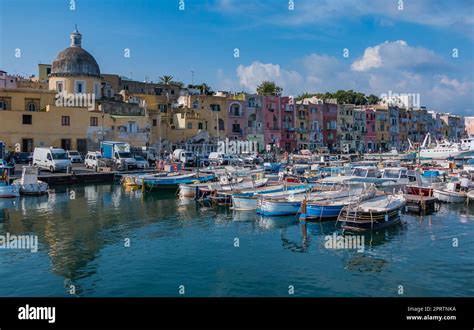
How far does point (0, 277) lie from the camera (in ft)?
54.0

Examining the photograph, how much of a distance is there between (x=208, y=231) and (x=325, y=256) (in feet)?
23.5

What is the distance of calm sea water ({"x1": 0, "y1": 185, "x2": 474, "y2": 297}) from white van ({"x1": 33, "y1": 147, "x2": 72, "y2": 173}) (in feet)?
53.5

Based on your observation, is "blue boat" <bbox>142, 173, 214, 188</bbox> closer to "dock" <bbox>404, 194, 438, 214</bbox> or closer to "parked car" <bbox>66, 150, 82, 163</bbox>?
"parked car" <bbox>66, 150, 82, 163</bbox>

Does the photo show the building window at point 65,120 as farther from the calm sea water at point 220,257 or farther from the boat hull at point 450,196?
the boat hull at point 450,196

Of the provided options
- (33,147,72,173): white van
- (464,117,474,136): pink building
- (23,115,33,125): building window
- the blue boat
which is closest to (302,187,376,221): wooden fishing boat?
the blue boat

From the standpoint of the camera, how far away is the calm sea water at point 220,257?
1561 cm

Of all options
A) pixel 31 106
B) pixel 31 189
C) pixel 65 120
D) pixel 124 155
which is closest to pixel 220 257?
pixel 31 189

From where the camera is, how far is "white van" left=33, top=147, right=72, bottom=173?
45.4m

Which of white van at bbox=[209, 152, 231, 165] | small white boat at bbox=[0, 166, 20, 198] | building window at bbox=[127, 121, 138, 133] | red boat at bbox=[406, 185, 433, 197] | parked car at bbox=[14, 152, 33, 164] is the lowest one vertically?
red boat at bbox=[406, 185, 433, 197]

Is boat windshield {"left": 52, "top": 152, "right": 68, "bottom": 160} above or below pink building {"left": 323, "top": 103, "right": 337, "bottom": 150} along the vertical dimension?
below

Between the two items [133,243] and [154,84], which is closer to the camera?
[133,243]

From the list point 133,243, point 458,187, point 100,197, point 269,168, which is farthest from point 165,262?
point 269,168

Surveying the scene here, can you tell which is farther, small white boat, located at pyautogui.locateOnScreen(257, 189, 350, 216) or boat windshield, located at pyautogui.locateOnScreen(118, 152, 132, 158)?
boat windshield, located at pyautogui.locateOnScreen(118, 152, 132, 158)
